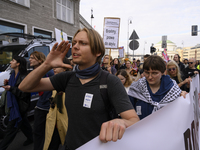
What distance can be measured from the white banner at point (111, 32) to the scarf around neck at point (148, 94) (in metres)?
3.61

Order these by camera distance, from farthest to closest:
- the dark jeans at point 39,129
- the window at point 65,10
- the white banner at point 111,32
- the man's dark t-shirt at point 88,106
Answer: the window at point 65,10 → the white banner at point 111,32 → the dark jeans at point 39,129 → the man's dark t-shirt at point 88,106

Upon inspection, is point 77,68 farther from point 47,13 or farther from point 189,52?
point 189,52

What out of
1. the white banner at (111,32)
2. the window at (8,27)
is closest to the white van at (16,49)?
the white banner at (111,32)

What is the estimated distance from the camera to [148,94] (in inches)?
77.2

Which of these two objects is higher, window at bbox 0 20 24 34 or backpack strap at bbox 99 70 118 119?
window at bbox 0 20 24 34

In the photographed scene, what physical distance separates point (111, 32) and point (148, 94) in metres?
3.99

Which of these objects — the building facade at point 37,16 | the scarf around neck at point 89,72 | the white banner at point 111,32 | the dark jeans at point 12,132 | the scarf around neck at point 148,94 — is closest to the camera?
the scarf around neck at point 89,72

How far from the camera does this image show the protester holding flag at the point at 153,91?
1915 mm

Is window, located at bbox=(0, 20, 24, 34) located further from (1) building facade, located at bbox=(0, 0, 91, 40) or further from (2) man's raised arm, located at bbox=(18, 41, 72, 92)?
(2) man's raised arm, located at bbox=(18, 41, 72, 92)

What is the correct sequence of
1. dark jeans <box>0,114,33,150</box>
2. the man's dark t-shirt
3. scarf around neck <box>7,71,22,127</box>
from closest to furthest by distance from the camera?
the man's dark t-shirt → dark jeans <box>0,114,33,150</box> → scarf around neck <box>7,71,22,127</box>

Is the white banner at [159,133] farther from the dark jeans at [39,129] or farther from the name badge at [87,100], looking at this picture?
the dark jeans at [39,129]

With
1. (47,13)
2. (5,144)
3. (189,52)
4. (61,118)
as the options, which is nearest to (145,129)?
(61,118)

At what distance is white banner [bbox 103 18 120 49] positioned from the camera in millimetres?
5539

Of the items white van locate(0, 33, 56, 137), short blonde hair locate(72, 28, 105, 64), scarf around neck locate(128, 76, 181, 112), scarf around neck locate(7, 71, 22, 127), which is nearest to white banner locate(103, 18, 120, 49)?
white van locate(0, 33, 56, 137)
